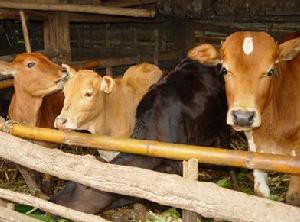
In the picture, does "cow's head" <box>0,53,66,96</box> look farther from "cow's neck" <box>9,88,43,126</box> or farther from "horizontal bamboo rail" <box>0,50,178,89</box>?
"horizontal bamboo rail" <box>0,50,178,89</box>

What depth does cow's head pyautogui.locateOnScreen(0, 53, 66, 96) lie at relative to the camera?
6012 millimetres

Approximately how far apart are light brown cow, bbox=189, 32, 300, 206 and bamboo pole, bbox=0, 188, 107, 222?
4.27 ft

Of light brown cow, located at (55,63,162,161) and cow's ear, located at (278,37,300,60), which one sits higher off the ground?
→ cow's ear, located at (278,37,300,60)

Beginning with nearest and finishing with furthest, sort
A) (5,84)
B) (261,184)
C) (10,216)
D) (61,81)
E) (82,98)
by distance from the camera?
(10,216) → (82,98) → (261,184) → (61,81) → (5,84)

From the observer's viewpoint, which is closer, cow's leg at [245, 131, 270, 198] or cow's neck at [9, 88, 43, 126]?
cow's leg at [245, 131, 270, 198]

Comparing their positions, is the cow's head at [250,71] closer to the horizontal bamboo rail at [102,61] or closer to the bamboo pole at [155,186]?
the bamboo pole at [155,186]

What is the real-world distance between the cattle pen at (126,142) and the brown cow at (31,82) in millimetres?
14

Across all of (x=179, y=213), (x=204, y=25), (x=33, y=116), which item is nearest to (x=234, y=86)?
(x=179, y=213)

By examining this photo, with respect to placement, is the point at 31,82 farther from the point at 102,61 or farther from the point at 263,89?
the point at 102,61

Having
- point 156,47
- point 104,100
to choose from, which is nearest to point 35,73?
point 104,100

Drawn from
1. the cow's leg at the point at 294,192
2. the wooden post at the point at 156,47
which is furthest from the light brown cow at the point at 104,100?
the wooden post at the point at 156,47

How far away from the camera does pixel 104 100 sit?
5465 millimetres

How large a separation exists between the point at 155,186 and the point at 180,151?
1.00 feet

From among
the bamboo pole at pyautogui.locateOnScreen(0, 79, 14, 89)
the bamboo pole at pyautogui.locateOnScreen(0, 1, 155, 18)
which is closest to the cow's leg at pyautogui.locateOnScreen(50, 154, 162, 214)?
the bamboo pole at pyautogui.locateOnScreen(0, 79, 14, 89)
